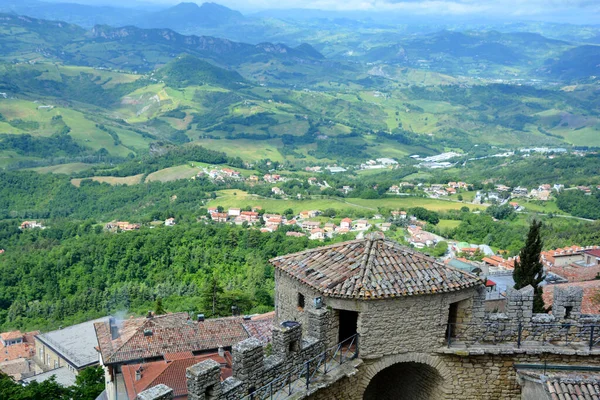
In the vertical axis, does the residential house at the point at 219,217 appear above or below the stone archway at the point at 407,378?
below

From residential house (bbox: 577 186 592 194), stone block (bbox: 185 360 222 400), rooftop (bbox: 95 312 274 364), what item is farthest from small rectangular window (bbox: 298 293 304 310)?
residential house (bbox: 577 186 592 194)

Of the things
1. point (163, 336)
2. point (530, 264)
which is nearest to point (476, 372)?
point (530, 264)

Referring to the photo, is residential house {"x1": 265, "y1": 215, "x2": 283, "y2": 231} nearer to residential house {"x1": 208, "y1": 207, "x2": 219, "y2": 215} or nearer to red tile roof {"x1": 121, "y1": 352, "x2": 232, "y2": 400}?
residential house {"x1": 208, "y1": 207, "x2": 219, "y2": 215}

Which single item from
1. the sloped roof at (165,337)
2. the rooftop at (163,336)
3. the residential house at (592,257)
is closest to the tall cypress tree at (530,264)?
the rooftop at (163,336)

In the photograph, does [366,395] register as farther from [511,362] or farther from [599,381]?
[599,381]

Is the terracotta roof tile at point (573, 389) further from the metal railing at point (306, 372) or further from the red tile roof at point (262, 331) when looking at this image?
the red tile roof at point (262, 331)

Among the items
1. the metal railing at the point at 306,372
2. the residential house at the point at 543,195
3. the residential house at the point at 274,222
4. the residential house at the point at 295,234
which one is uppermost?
the metal railing at the point at 306,372
